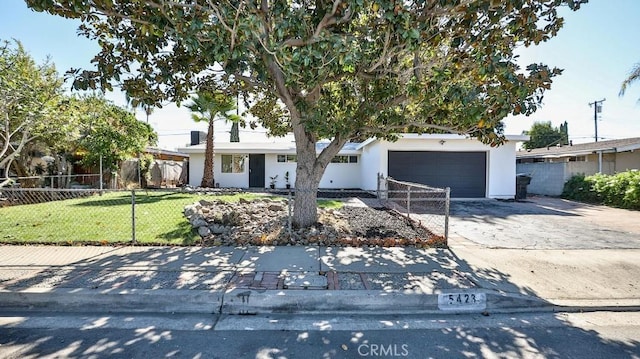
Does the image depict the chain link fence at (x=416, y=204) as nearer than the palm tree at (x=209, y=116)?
Yes

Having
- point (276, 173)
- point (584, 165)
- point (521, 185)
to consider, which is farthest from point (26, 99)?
point (584, 165)

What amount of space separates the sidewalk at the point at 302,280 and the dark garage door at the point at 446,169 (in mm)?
9385

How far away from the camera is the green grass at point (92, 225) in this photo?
6.58 m

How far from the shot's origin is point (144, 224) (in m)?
7.96

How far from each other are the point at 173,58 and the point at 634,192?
16.8 m

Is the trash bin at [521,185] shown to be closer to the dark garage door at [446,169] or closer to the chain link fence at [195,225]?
the dark garage door at [446,169]

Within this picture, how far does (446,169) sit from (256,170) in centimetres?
1098

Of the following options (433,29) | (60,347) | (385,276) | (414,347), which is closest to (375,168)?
(433,29)

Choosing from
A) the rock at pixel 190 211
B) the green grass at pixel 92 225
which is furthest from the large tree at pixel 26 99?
the rock at pixel 190 211

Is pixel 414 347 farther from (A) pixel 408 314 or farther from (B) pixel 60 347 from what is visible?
(B) pixel 60 347

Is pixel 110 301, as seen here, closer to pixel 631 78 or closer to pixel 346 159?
pixel 346 159

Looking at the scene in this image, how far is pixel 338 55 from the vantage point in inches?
193

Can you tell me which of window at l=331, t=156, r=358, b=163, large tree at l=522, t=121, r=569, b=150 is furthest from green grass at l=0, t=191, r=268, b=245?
large tree at l=522, t=121, r=569, b=150

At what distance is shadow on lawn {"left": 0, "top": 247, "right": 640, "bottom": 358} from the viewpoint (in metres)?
3.11
